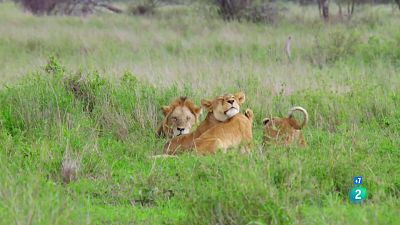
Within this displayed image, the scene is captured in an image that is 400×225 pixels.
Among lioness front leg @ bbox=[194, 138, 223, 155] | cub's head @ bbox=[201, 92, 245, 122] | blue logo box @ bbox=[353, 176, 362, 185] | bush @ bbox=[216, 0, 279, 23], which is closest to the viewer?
blue logo box @ bbox=[353, 176, 362, 185]

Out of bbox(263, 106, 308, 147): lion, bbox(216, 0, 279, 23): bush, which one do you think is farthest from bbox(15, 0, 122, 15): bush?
bbox(263, 106, 308, 147): lion

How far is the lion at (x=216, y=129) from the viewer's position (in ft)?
23.9

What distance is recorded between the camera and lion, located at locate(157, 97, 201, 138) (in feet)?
26.3

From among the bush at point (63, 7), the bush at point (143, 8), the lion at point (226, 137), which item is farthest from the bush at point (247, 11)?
the lion at point (226, 137)

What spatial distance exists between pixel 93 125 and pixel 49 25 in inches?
530

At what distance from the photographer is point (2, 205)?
17.5 feet

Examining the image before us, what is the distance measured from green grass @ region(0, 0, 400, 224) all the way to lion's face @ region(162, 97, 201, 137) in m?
0.19

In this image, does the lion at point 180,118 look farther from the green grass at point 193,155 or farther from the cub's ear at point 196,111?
the green grass at point 193,155

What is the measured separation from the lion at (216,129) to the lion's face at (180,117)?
19 centimetres

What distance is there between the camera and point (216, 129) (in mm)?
7449

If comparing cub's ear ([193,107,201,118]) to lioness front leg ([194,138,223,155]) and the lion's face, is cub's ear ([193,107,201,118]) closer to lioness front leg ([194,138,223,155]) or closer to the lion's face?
the lion's face

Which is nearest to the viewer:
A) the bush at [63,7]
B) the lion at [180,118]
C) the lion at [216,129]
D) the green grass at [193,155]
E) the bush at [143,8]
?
the green grass at [193,155]

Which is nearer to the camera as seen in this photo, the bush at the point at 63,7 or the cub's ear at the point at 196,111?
the cub's ear at the point at 196,111

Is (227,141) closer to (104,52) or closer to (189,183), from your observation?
(189,183)
